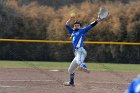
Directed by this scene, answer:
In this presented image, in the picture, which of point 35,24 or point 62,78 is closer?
point 62,78

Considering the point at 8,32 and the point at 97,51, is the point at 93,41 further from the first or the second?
the point at 8,32

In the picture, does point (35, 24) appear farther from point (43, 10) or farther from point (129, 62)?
point (129, 62)

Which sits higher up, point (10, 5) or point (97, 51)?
point (10, 5)

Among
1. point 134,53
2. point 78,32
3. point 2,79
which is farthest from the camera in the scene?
point 134,53

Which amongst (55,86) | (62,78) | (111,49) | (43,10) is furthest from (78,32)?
(43,10)

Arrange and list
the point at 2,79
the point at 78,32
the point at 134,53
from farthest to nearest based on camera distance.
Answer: the point at 134,53, the point at 2,79, the point at 78,32

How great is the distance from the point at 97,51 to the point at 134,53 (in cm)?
210

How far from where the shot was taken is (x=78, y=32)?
42.9ft

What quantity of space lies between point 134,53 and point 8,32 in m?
7.40

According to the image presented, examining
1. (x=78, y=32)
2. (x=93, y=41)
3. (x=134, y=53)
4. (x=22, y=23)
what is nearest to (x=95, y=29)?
(x=93, y=41)

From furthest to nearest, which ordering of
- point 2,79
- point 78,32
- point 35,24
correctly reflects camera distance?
point 35,24 < point 2,79 < point 78,32

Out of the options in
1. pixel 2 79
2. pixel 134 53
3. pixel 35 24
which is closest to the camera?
pixel 2 79

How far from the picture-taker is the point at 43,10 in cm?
2875

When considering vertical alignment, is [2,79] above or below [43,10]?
below
